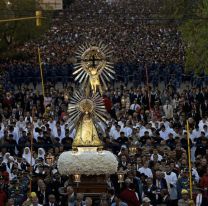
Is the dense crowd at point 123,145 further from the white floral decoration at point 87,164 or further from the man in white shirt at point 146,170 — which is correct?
the white floral decoration at point 87,164

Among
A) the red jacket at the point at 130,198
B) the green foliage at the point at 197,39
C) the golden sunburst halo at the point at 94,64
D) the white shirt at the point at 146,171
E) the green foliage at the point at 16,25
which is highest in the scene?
the green foliage at the point at 16,25

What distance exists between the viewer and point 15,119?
42.2 metres

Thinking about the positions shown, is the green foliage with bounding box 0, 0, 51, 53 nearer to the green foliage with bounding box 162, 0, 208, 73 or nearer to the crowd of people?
the crowd of people

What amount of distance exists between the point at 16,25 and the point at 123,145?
114 ft

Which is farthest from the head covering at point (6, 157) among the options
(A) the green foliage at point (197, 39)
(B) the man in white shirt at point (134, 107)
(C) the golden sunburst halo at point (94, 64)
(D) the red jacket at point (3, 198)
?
(A) the green foliage at point (197, 39)

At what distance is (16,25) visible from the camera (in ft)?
236

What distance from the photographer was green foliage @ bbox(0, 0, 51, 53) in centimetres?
7050

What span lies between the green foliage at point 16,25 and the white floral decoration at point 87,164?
3592 cm

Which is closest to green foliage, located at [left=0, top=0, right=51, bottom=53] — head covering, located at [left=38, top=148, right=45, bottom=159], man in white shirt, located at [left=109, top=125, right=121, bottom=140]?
man in white shirt, located at [left=109, top=125, right=121, bottom=140]

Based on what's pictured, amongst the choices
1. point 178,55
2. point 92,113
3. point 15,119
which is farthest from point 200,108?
point 178,55

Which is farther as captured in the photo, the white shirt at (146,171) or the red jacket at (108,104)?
the red jacket at (108,104)

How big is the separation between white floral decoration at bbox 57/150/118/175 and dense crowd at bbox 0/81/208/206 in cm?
32

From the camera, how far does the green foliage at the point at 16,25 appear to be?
70.5m

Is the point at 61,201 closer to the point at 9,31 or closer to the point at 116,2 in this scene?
the point at 9,31
